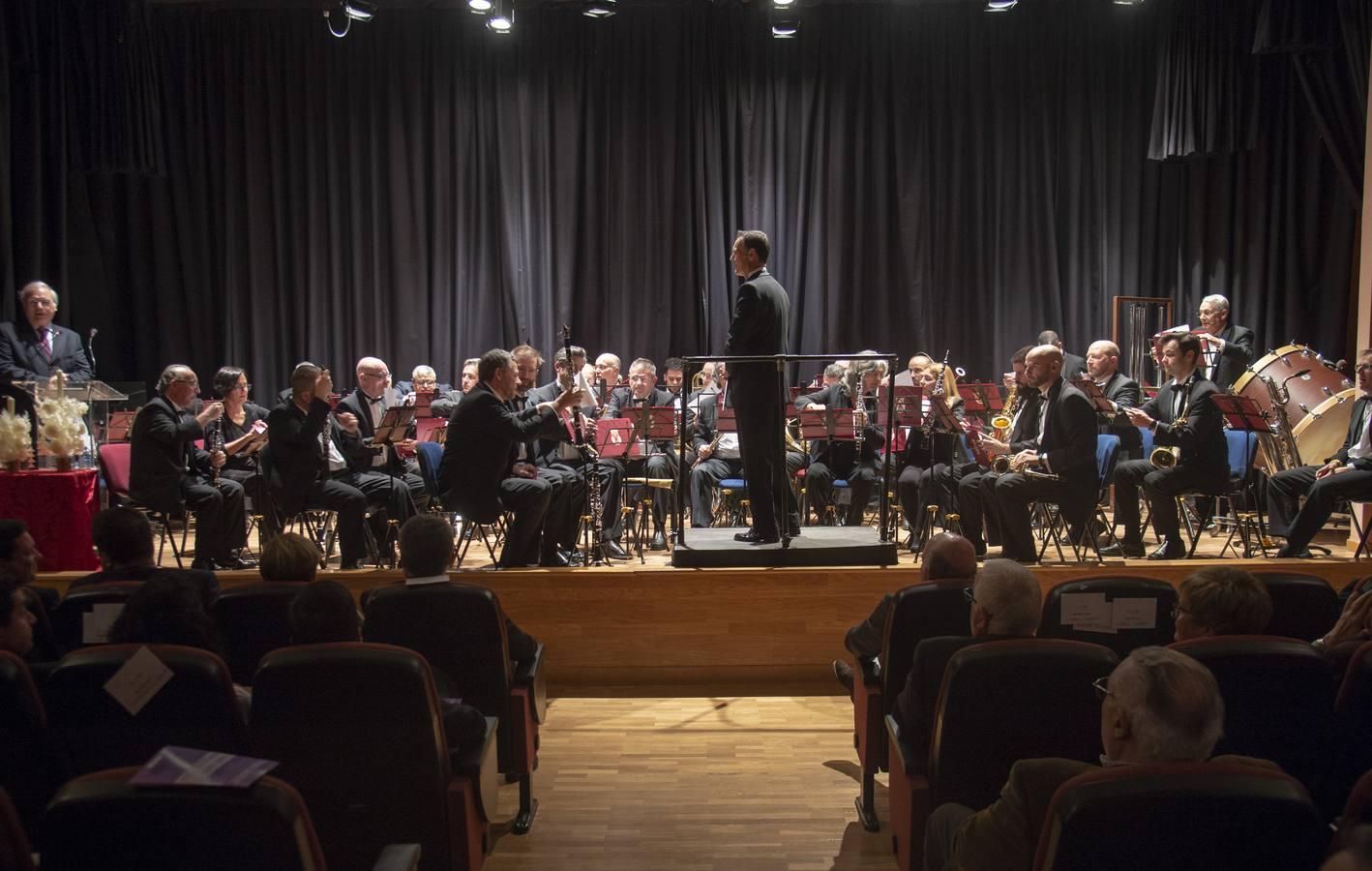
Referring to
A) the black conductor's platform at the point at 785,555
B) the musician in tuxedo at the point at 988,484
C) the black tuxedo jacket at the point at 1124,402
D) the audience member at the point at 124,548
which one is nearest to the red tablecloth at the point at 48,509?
the audience member at the point at 124,548

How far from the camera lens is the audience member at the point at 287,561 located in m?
3.50

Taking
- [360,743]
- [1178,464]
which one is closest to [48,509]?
[360,743]

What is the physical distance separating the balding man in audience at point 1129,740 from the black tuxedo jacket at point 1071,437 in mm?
4109

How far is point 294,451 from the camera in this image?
6086 millimetres

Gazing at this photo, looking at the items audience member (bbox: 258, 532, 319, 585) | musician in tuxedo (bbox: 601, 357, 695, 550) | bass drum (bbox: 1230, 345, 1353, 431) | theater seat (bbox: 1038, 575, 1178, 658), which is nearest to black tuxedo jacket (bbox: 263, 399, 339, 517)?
musician in tuxedo (bbox: 601, 357, 695, 550)

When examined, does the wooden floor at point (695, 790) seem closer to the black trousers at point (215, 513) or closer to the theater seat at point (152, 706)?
the theater seat at point (152, 706)

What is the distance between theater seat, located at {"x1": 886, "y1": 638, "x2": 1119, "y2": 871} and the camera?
7.89 feet

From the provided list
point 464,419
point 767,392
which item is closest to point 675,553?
point 767,392

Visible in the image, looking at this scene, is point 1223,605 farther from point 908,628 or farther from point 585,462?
point 585,462

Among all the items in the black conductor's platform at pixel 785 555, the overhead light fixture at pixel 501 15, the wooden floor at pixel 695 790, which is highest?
the overhead light fixture at pixel 501 15

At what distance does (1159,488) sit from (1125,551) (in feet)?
1.38

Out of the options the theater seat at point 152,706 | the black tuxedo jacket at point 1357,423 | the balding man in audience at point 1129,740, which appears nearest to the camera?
the balding man in audience at point 1129,740

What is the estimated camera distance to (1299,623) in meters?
3.34

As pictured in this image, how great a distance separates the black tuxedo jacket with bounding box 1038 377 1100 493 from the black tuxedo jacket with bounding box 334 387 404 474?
3.89 metres
